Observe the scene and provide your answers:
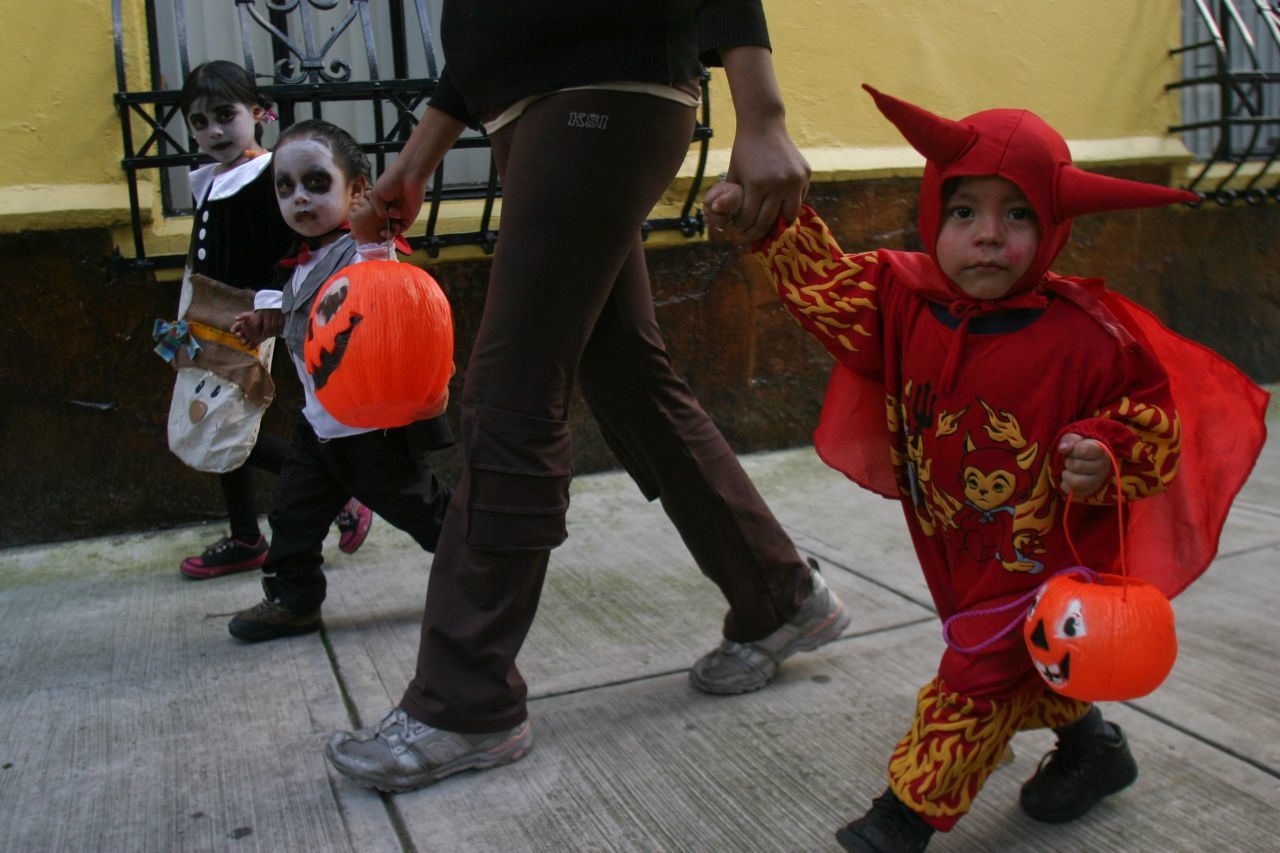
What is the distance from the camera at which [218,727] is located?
245 centimetres

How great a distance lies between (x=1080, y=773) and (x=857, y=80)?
11.8 ft

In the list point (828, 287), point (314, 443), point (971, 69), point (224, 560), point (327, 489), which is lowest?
point (224, 560)

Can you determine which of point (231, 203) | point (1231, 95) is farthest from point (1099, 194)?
point (1231, 95)

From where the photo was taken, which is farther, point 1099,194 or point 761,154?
point 761,154

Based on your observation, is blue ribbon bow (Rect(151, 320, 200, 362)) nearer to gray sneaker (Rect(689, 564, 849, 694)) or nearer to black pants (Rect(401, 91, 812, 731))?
black pants (Rect(401, 91, 812, 731))

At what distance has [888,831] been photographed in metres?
1.87

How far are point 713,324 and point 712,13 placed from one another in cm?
272

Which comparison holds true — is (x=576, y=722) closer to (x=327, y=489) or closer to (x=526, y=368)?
(x=526, y=368)

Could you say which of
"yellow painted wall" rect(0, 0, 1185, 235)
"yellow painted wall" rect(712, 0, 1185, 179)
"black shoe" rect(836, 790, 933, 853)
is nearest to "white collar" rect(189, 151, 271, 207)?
"yellow painted wall" rect(0, 0, 1185, 235)

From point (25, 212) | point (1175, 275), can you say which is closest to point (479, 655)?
point (25, 212)

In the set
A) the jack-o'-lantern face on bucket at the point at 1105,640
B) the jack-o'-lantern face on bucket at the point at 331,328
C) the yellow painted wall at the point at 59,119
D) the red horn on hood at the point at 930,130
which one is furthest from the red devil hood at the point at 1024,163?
the yellow painted wall at the point at 59,119

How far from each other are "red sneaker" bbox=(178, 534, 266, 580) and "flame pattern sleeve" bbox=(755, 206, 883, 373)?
2.13 m

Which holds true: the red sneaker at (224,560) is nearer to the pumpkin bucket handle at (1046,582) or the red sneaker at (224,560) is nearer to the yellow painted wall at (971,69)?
the pumpkin bucket handle at (1046,582)

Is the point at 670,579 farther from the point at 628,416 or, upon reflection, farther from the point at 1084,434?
the point at 1084,434
